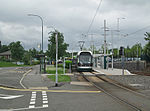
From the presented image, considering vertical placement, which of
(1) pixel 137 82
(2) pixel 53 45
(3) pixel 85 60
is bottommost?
(1) pixel 137 82

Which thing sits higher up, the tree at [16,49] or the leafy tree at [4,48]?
the leafy tree at [4,48]

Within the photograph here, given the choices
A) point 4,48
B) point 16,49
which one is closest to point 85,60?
point 16,49

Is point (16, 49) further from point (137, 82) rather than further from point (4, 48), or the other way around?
point (4, 48)

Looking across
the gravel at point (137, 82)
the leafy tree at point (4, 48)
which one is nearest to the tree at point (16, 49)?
the gravel at point (137, 82)

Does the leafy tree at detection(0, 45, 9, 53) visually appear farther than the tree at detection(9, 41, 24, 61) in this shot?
Yes

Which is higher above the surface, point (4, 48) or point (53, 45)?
point (4, 48)

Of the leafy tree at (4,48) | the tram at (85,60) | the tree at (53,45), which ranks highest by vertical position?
the leafy tree at (4,48)

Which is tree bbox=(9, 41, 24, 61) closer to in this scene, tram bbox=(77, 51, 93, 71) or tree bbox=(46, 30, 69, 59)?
tree bbox=(46, 30, 69, 59)

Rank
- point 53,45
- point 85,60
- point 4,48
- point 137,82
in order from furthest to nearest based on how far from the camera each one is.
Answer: point 4,48 → point 53,45 → point 85,60 → point 137,82

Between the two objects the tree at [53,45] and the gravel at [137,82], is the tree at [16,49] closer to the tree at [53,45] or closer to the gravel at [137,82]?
the tree at [53,45]

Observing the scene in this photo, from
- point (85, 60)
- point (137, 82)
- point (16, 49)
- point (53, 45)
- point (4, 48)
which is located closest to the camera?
point (137, 82)

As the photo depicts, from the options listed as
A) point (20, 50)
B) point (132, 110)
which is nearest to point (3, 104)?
point (132, 110)

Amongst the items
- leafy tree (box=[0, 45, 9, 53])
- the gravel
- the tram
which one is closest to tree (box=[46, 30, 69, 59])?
the tram

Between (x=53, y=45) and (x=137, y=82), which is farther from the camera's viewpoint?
(x=53, y=45)
